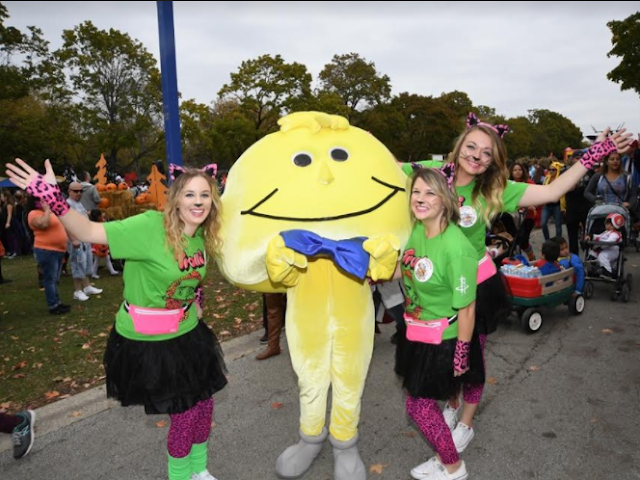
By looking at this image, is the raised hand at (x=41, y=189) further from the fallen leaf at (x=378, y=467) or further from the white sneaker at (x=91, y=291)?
the white sneaker at (x=91, y=291)

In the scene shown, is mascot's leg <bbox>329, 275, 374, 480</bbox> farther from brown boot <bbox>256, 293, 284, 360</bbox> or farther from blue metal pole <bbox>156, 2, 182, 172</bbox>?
brown boot <bbox>256, 293, 284, 360</bbox>

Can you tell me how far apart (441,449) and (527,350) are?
250cm

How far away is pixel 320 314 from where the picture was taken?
2.68 meters

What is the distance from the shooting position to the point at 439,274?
2467 millimetres

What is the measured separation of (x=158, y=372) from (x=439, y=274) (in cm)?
150

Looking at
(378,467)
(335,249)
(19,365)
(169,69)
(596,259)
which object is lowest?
(19,365)

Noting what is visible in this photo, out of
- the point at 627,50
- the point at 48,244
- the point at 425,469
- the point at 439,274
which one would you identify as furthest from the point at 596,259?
the point at 627,50

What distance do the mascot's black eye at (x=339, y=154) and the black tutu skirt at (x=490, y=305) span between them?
1166mm

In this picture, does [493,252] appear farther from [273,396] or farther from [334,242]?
[334,242]

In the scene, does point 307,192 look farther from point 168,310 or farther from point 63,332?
point 63,332

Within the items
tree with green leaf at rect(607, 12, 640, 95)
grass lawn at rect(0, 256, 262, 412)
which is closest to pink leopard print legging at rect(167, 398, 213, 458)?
grass lawn at rect(0, 256, 262, 412)

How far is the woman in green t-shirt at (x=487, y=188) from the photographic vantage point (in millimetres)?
2889

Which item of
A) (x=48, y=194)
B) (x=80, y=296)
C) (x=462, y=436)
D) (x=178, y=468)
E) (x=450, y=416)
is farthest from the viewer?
(x=80, y=296)

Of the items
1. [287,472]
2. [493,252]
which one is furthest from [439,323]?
[493,252]
